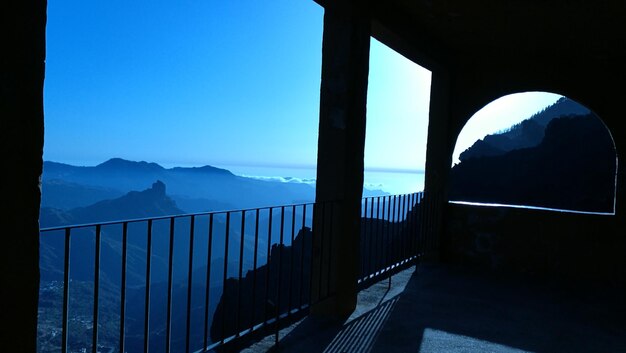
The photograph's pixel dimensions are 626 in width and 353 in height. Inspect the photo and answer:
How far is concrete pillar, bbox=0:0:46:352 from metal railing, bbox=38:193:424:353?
0.29 ft

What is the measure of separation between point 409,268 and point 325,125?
2820 mm

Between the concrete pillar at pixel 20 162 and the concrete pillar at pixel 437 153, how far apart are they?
16.6 ft

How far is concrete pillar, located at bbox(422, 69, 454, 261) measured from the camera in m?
5.86

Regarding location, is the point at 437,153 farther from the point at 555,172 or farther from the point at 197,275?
the point at 197,275

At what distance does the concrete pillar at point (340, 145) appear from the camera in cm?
342

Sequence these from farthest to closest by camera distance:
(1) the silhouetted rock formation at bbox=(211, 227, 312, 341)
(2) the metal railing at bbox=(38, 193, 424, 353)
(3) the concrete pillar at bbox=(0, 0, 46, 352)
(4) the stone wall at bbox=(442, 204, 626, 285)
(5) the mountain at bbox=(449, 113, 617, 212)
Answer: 1. (5) the mountain at bbox=(449, 113, 617, 212)
2. (4) the stone wall at bbox=(442, 204, 626, 285)
3. (1) the silhouetted rock formation at bbox=(211, 227, 312, 341)
4. (2) the metal railing at bbox=(38, 193, 424, 353)
5. (3) the concrete pillar at bbox=(0, 0, 46, 352)

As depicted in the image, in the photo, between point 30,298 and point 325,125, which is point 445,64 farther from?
point 30,298

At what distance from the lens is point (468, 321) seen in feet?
11.9

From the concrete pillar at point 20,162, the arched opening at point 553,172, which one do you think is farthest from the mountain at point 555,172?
the concrete pillar at point 20,162

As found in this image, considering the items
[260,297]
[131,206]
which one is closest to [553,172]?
[260,297]

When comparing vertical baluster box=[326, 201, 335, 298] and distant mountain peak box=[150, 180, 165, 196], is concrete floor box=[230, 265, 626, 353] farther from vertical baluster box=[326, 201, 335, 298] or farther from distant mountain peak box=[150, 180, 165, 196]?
distant mountain peak box=[150, 180, 165, 196]

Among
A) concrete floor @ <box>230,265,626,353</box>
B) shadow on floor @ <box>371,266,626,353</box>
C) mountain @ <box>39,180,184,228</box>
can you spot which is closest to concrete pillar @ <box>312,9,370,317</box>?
concrete floor @ <box>230,265,626,353</box>

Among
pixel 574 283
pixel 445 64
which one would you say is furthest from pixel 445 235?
pixel 445 64

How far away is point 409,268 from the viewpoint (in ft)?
17.9
